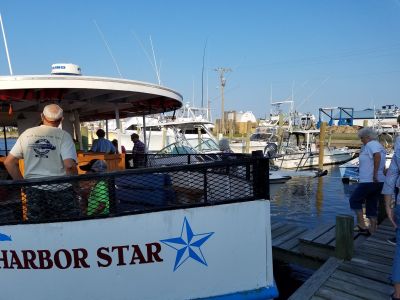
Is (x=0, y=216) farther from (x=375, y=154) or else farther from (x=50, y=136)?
(x=375, y=154)

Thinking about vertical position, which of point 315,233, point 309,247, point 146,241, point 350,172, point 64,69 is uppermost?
point 64,69

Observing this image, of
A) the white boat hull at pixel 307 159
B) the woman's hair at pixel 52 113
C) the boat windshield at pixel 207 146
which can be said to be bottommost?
the white boat hull at pixel 307 159

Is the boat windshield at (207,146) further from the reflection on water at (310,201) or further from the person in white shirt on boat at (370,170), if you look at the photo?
the person in white shirt on boat at (370,170)

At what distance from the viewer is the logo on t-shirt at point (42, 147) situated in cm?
320

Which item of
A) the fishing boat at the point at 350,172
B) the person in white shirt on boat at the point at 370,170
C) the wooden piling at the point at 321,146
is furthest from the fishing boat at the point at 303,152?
the person in white shirt on boat at the point at 370,170

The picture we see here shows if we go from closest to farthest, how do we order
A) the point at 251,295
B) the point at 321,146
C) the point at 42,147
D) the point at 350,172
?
the point at 42,147 < the point at 251,295 < the point at 350,172 < the point at 321,146

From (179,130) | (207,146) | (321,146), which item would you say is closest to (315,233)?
(207,146)

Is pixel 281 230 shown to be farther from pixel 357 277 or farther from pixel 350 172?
pixel 350 172

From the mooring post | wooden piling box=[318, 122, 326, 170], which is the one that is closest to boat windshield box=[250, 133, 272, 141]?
wooden piling box=[318, 122, 326, 170]

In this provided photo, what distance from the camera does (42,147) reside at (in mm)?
3207

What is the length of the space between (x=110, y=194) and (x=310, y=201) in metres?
13.1

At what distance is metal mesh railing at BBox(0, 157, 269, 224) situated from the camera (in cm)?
A: 307

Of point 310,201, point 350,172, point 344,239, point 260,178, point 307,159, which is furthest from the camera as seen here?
point 307,159

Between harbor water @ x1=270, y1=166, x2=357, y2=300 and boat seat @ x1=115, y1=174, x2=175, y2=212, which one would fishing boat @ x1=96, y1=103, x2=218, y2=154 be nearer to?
harbor water @ x1=270, y1=166, x2=357, y2=300
